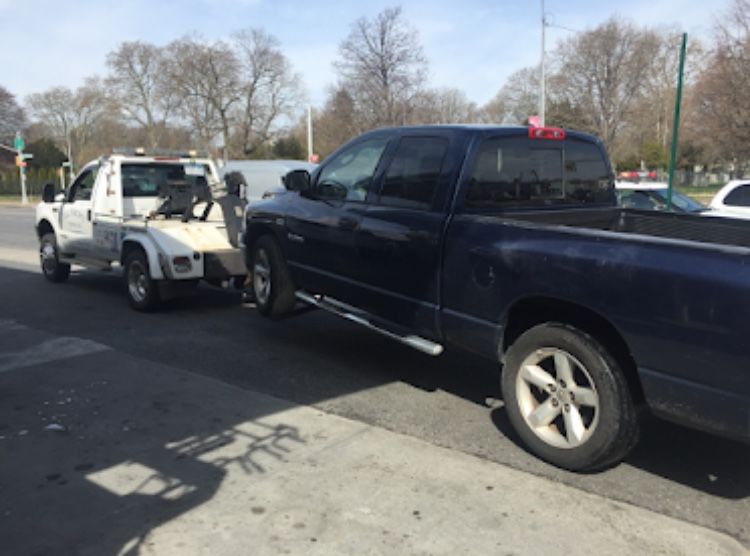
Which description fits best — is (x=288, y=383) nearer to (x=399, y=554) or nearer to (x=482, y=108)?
(x=399, y=554)

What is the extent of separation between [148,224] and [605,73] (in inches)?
1383

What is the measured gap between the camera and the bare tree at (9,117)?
66.2 meters

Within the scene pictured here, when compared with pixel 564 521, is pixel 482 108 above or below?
above

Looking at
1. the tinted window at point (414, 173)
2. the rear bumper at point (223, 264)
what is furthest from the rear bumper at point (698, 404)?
the rear bumper at point (223, 264)

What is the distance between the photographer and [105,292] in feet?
30.5

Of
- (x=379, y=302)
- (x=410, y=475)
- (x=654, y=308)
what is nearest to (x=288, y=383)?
(x=379, y=302)

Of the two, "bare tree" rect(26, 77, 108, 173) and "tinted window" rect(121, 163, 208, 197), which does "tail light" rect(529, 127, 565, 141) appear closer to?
"tinted window" rect(121, 163, 208, 197)

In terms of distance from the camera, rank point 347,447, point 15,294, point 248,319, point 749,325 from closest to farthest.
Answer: point 749,325, point 347,447, point 248,319, point 15,294

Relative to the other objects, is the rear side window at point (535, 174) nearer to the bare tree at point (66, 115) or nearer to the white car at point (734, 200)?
the white car at point (734, 200)

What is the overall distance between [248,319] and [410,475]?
413 centimetres

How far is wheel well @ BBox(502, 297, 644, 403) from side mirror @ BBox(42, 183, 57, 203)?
7835 millimetres

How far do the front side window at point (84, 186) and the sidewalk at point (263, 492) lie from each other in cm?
479

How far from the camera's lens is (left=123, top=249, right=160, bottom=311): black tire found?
755cm

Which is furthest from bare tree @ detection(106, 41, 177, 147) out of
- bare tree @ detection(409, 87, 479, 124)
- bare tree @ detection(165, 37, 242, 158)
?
bare tree @ detection(409, 87, 479, 124)
